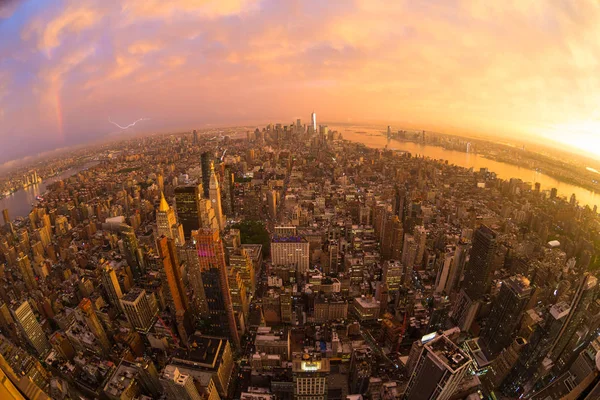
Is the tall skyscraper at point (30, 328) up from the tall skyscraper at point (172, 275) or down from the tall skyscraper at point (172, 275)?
down

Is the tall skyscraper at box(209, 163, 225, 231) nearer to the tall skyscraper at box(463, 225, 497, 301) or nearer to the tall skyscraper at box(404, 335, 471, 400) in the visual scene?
the tall skyscraper at box(463, 225, 497, 301)

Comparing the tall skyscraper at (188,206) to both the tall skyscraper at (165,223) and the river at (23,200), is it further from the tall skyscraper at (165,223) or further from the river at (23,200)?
the river at (23,200)

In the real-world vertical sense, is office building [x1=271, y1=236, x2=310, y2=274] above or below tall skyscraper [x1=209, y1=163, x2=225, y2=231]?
below

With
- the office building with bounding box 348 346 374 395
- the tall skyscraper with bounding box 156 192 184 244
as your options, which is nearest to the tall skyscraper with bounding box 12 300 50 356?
the tall skyscraper with bounding box 156 192 184 244

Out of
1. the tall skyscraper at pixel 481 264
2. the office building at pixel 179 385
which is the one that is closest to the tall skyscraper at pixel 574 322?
the tall skyscraper at pixel 481 264

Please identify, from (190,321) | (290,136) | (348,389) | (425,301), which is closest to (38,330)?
(190,321)
